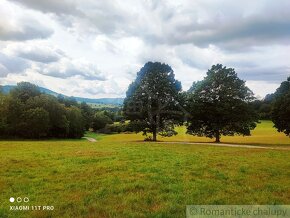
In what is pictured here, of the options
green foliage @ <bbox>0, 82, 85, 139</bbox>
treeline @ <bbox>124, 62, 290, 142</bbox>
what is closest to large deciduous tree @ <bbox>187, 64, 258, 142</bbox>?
treeline @ <bbox>124, 62, 290, 142</bbox>

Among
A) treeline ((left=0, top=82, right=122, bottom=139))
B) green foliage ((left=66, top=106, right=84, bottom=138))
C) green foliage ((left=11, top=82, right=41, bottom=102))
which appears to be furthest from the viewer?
green foliage ((left=66, top=106, right=84, bottom=138))

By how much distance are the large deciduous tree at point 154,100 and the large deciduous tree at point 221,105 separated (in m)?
3.58

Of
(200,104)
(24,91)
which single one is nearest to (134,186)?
(200,104)

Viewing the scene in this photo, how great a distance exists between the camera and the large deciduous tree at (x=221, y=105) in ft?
191

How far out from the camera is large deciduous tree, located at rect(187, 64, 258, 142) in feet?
191

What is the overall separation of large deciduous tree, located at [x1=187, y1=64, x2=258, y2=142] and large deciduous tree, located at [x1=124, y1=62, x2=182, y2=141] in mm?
3581

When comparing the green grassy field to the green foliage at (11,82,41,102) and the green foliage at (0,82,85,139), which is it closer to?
the green foliage at (0,82,85,139)

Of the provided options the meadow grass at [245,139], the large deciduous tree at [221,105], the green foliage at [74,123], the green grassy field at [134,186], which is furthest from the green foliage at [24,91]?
the green grassy field at [134,186]

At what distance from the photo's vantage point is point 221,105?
192ft

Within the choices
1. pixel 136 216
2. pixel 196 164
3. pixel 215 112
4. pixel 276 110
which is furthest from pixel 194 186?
pixel 276 110

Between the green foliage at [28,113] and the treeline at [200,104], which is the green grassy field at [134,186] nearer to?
the treeline at [200,104]

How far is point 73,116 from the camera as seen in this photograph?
108375mm

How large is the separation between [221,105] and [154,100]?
12.0 meters

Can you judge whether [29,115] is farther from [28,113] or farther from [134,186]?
[134,186]
